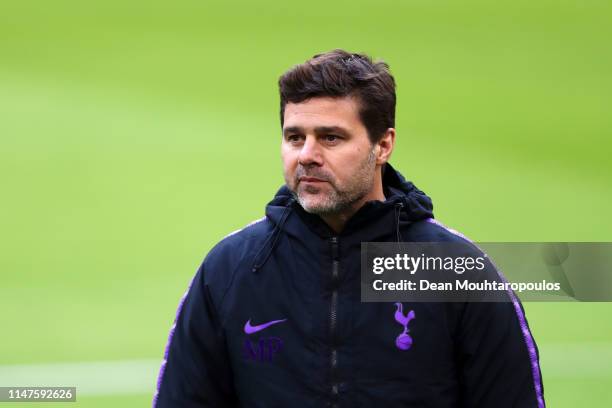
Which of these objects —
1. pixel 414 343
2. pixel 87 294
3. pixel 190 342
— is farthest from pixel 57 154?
pixel 414 343

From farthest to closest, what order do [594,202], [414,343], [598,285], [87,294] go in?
1. [594,202]
2. [87,294]
3. [598,285]
4. [414,343]

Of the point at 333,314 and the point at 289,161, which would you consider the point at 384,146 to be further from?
the point at 333,314

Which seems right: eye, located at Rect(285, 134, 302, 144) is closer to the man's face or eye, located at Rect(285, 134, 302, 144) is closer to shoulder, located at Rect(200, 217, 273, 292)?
the man's face

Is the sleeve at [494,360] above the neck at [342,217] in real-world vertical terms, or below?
below

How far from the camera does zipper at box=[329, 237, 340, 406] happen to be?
A: 172cm

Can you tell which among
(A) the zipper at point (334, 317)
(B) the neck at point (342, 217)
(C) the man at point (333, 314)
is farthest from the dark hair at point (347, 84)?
(A) the zipper at point (334, 317)

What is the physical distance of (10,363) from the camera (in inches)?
120

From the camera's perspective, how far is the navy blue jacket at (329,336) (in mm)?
1729

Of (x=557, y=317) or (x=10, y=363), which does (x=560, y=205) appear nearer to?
(x=557, y=317)

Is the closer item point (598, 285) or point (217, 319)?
point (217, 319)

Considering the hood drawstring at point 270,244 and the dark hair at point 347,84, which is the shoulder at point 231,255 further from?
the dark hair at point 347,84

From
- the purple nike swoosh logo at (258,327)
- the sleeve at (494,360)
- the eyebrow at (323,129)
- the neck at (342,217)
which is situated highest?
the eyebrow at (323,129)

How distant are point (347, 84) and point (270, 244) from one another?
33 cm

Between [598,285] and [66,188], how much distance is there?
176cm
